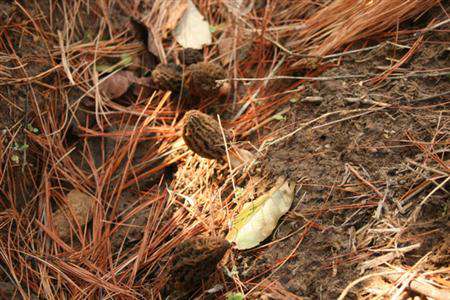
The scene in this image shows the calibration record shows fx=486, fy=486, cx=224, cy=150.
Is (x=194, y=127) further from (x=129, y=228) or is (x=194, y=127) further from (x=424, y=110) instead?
(x=424, y=110)

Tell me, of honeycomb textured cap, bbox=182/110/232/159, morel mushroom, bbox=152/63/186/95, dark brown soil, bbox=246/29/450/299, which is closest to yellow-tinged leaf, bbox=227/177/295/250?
dark brown soil, bbox=246/29/450/299

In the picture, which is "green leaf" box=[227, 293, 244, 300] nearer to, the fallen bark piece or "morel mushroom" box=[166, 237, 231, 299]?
"morel mushroom" box=[166, 237, 231, 299]

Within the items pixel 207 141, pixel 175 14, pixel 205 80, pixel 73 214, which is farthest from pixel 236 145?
pixel 175 14

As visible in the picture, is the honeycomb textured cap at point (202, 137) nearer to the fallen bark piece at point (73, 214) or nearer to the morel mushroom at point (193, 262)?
the morel mushroom at point (193, 262)

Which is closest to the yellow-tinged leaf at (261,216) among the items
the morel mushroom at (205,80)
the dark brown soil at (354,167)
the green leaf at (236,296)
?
the dark brown soil at (354,167)

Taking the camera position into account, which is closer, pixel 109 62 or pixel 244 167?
pixel 244 167

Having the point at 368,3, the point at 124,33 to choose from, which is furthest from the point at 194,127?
the point at 368,3

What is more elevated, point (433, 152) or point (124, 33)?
point (124, 33)
